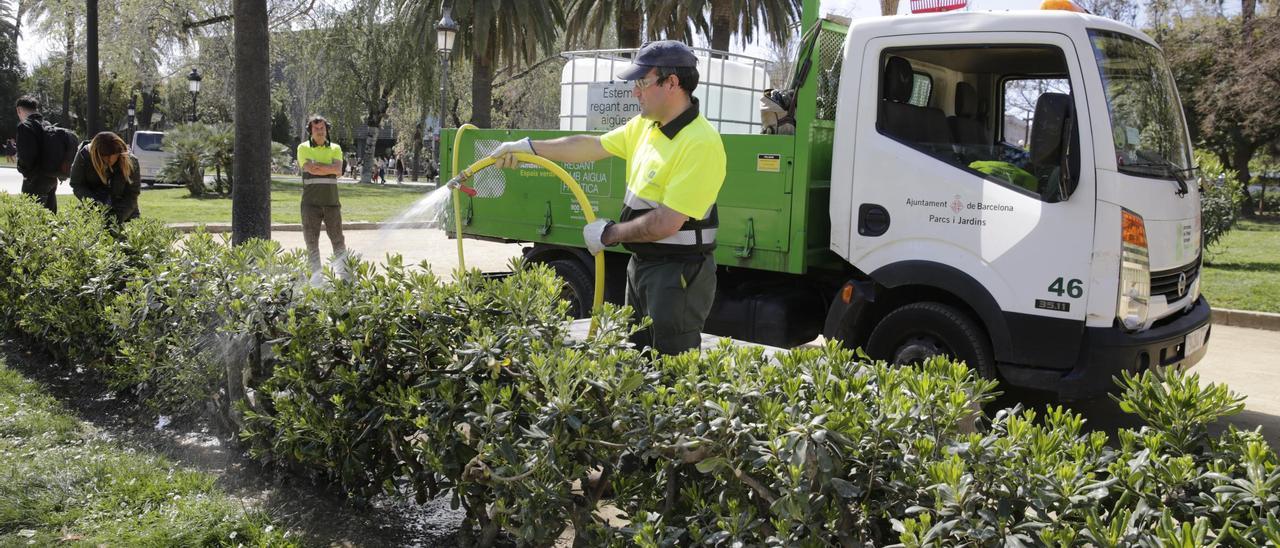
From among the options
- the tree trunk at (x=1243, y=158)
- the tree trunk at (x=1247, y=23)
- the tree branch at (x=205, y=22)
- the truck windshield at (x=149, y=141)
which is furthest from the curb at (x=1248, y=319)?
the truck windshield at (x=149, y=141)

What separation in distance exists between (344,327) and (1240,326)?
10.0 metres

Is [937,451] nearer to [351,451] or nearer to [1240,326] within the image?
[351,451]

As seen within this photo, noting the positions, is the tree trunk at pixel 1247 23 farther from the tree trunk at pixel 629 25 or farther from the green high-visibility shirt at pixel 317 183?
the green high-visibility shirt at pixel 317 183

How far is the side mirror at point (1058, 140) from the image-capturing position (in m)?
5.39

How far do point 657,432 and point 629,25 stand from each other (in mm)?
20430

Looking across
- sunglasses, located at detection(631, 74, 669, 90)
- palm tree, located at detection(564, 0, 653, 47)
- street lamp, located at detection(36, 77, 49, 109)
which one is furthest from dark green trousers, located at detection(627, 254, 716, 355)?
street lamp, located at detection(36, 77, 49, 109)

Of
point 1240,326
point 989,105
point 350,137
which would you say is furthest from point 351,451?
point 350,137

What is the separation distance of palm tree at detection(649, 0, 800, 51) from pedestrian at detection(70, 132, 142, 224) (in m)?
12.3

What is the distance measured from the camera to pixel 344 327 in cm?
367

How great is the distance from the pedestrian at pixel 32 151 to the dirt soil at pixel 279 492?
5.71m

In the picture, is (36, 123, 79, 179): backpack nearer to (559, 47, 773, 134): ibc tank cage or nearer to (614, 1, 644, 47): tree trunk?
(559, 47, 773, 134): ibc tank cage

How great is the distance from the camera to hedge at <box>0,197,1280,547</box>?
2.15m

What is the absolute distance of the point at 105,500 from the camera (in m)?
4.05

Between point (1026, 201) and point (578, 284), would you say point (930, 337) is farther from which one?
point (578, 284)
